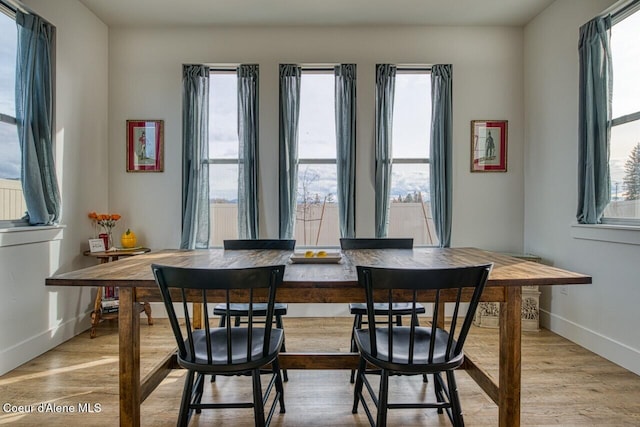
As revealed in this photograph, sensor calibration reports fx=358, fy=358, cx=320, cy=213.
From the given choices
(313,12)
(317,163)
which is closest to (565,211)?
(317,163)

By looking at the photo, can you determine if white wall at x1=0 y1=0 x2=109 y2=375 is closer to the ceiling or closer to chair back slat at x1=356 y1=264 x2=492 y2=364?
the ceiling

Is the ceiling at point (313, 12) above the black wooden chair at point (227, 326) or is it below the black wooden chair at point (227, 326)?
above

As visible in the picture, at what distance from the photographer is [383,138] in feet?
12.1

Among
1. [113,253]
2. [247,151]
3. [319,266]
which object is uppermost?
[247,151]

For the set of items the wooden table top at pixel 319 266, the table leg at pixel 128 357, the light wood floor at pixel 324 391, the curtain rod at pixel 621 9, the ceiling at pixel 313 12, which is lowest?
the light wood floor at pixel 324 391

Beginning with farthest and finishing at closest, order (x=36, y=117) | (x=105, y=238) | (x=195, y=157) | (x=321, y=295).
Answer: (x=195, y=157)
(x=105, y=238)
(x=36, y=117)
(x=321, y=295)

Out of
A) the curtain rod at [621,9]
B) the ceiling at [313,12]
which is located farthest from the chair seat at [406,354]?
the ceiling at [313,12]

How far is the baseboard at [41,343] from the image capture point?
2488 millimetres

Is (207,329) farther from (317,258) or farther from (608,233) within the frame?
(608,233)

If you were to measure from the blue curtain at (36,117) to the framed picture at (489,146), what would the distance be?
154 inches

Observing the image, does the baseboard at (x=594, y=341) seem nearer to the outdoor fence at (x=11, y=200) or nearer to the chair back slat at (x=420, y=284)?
the chair back slat at (x=420, y=284)

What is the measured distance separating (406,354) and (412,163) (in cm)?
262

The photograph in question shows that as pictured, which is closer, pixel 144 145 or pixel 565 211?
pixel 565 211

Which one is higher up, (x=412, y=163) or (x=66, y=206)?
(x=412, y=163)
